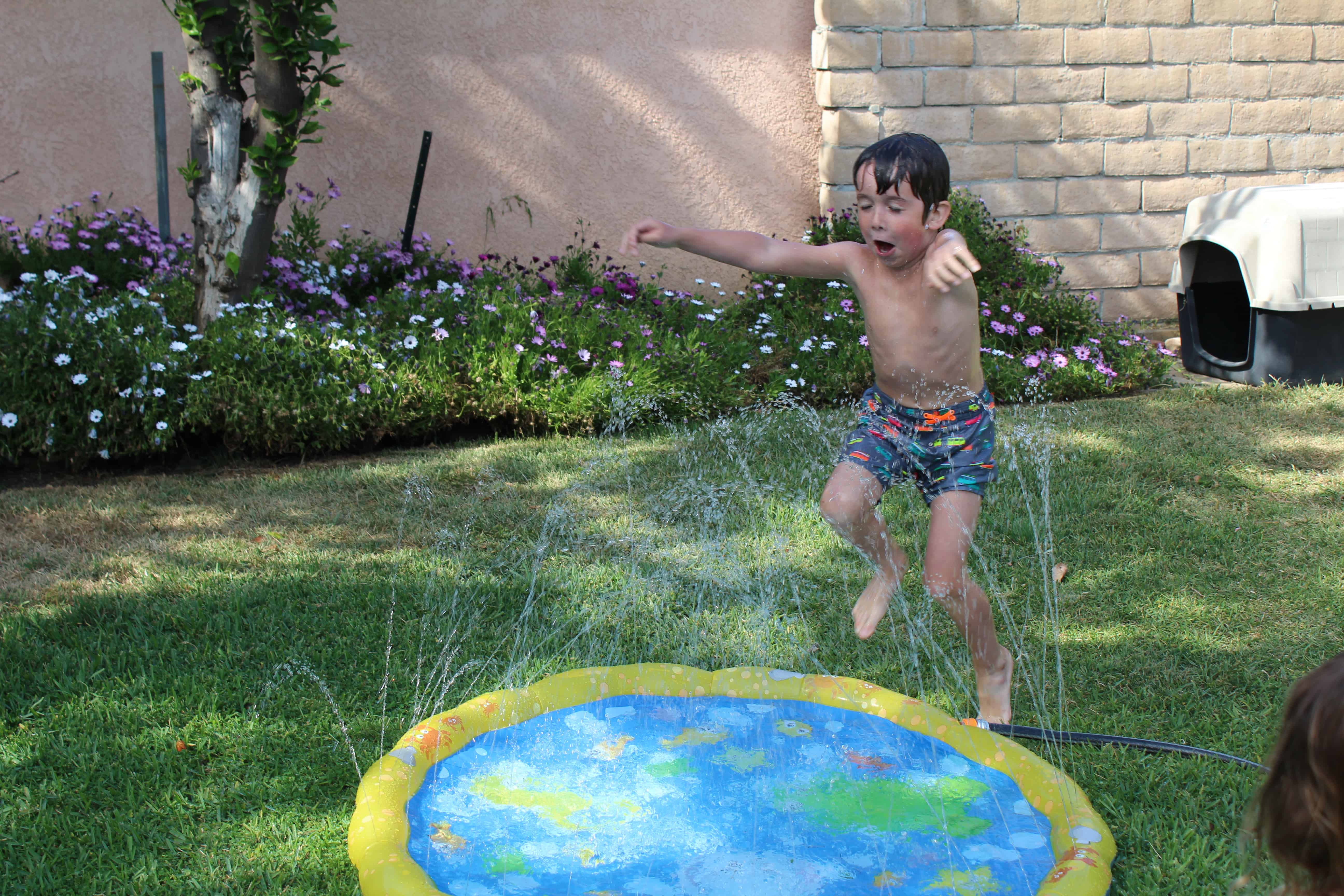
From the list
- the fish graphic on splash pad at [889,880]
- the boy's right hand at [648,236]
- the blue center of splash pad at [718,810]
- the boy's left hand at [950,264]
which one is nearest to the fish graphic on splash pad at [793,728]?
the blue center of splash pad at [718,810]

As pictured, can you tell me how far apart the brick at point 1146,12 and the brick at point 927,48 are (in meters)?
0.92

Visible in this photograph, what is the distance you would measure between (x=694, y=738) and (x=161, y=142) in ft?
16.3

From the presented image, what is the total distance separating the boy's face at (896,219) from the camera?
2590 millimetres

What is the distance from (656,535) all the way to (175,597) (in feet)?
5.07

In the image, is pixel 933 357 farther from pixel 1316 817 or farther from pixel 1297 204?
pixel 1297 204

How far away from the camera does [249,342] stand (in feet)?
15.2

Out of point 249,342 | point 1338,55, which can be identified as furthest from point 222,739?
point 1338,55

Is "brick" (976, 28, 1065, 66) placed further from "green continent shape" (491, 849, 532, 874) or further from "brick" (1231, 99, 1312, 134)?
"green continent shape" (491, 849, 532, 874)

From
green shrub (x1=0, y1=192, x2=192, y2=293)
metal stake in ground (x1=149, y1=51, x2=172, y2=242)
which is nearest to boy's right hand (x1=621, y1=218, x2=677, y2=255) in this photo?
green shrub (x1=0, y1=192, x2=192, y2=293)

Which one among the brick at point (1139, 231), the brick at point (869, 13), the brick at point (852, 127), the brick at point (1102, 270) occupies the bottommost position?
the brick at point (1102, 270)

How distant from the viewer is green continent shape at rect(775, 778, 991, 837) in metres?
2.23

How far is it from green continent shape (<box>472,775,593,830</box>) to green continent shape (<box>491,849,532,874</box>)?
0.13 metres

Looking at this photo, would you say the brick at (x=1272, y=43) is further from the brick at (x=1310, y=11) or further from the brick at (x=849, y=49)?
the brick at (x=849, y=49)

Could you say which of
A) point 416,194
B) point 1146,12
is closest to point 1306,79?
point 1146,12
